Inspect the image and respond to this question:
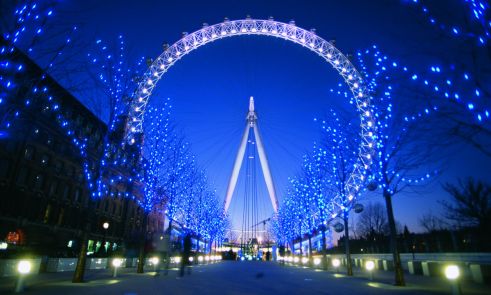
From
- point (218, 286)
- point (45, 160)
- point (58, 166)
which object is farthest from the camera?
point (58, 166)

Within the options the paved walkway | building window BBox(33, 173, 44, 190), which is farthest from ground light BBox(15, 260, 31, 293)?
building window BBox(33, 173, 44, 190)

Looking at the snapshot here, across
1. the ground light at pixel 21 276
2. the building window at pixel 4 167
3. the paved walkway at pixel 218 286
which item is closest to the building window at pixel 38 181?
the building window at pixel 4 167

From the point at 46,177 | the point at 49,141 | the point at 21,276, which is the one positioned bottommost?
the point at 21,276

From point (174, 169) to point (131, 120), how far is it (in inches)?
269

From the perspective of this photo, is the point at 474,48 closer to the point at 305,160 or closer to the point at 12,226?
the point at 305,160

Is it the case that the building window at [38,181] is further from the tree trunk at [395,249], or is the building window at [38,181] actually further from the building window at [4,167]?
the tree trunk at [395,249]

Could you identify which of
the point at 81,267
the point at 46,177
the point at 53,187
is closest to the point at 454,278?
the point at 81,267

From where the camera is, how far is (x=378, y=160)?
18109 millimetres

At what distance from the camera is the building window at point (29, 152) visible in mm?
36906

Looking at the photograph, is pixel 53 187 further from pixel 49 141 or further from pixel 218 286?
pixel 218 286

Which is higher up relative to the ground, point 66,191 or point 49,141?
point 49,141

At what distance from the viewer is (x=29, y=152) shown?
37.5 m

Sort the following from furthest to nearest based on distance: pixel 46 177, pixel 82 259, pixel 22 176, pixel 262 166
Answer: pixel 262 166 < pixel 46 177 < pixel 22 176 < pixel 82 259

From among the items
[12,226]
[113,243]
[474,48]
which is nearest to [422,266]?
[474,48]
